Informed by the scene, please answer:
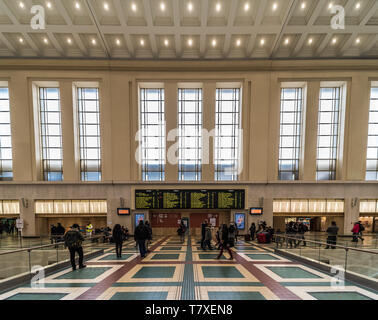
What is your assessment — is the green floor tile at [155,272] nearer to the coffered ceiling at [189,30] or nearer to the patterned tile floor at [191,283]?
the patterned tile floor at [191,283]

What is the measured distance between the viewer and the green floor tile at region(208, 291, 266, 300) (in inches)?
144

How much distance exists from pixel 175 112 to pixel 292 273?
12.5 metres

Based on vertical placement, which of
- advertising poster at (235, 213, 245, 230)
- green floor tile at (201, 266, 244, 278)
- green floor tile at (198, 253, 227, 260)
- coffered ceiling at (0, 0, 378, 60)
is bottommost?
advertising poster at (235, 213, 245, 230)

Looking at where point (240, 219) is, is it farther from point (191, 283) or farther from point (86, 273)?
point (86, 273)

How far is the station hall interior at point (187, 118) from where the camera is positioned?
12.3m

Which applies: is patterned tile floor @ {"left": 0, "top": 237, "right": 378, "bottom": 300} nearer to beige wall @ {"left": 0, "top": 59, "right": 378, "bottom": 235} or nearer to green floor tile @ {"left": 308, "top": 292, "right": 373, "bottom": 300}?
green floor tile @ {"left": 308, "top": 292, "right": 373, "bottom": 300}

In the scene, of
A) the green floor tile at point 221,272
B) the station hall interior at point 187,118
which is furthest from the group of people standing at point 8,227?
the green floor tile at point 221,272

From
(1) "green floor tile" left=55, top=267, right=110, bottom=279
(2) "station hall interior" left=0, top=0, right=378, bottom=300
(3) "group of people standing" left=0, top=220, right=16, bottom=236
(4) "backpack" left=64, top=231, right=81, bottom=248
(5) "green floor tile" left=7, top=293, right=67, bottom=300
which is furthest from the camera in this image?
(3) "group of people standing" left=0, top=220, right=16, bottom=236

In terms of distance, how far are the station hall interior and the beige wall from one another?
82mm

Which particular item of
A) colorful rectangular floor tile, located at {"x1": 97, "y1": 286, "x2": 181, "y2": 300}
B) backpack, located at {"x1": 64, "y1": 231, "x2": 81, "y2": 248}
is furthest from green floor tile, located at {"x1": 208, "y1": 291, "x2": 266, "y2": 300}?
backpack, located at {"x1": 64, "y1": 231, "x2": 81, "y2": 248}

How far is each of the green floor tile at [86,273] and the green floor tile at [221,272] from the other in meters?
3.14

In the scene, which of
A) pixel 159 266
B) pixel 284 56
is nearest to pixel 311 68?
pixel 284 56

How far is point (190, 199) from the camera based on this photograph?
13.8 meters

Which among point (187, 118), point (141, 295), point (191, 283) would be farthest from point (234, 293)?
point (187, 118)
